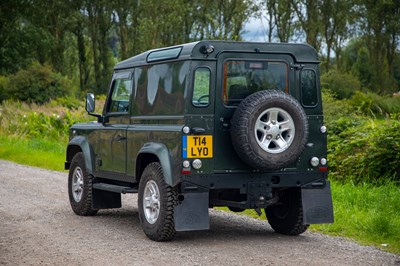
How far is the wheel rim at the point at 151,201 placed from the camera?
9562 millimetres

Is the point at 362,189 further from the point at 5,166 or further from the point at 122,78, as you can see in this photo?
the point at 5,166

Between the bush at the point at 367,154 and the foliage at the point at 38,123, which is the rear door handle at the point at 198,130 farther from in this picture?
the foliage at the point at 38,123

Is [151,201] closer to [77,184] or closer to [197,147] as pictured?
[197,147]

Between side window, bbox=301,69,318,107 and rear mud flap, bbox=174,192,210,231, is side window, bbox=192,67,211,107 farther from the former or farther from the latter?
side window, bbox=301,69,318,107

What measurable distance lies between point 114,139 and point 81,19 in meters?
48.1

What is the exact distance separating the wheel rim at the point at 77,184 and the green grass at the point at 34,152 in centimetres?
731

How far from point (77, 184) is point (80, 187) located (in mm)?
158

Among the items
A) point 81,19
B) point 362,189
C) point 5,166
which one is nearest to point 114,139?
point 362,189

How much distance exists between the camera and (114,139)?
11.0 meters

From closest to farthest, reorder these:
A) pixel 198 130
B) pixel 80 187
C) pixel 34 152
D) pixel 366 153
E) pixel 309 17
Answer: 1. pixel 198 130
2. pixel 80 187
3. pixel 366 153
4. pixel 34 152
5. pixel 309 17

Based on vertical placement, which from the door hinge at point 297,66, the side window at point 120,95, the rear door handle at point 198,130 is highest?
the door hinge at point 297,66

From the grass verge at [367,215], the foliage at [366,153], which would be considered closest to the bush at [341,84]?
the foliage at [366,153]

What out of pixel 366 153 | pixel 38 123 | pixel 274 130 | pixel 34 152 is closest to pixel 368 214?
pixel 274 130

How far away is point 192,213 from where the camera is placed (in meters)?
9.20
